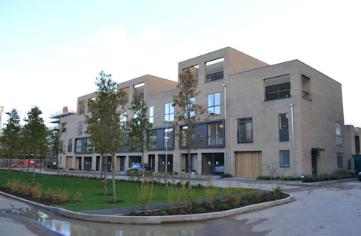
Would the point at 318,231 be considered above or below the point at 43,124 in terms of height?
below

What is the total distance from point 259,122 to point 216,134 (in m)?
5.43

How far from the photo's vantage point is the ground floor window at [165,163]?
4091 centimetres

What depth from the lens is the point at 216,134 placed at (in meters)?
36.3

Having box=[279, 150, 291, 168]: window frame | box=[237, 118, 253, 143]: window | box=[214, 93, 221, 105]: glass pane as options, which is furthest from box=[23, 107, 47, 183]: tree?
box=[279, 150, 291, 168]: window frame

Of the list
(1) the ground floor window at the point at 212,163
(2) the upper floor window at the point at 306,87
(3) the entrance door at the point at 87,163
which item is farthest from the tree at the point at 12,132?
(2) the upper floor window at the point at 306,87

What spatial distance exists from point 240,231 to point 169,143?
31.8m

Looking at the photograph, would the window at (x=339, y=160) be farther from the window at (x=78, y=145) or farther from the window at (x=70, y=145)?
the window at (x=70, y=145)

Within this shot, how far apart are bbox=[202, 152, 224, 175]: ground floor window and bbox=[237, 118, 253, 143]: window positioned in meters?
3.09

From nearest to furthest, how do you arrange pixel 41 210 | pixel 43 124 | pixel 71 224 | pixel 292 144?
pixel 71 224, pixel 41 210, pixel 43 124, pixel 292 144

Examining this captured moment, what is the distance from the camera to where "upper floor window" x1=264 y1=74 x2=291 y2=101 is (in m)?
34.6

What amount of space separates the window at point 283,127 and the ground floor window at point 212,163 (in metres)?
7.23

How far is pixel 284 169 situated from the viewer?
3000 cm

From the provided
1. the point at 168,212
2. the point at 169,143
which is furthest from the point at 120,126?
the point at 169,143

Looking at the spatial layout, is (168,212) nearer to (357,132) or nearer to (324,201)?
(324,201)
